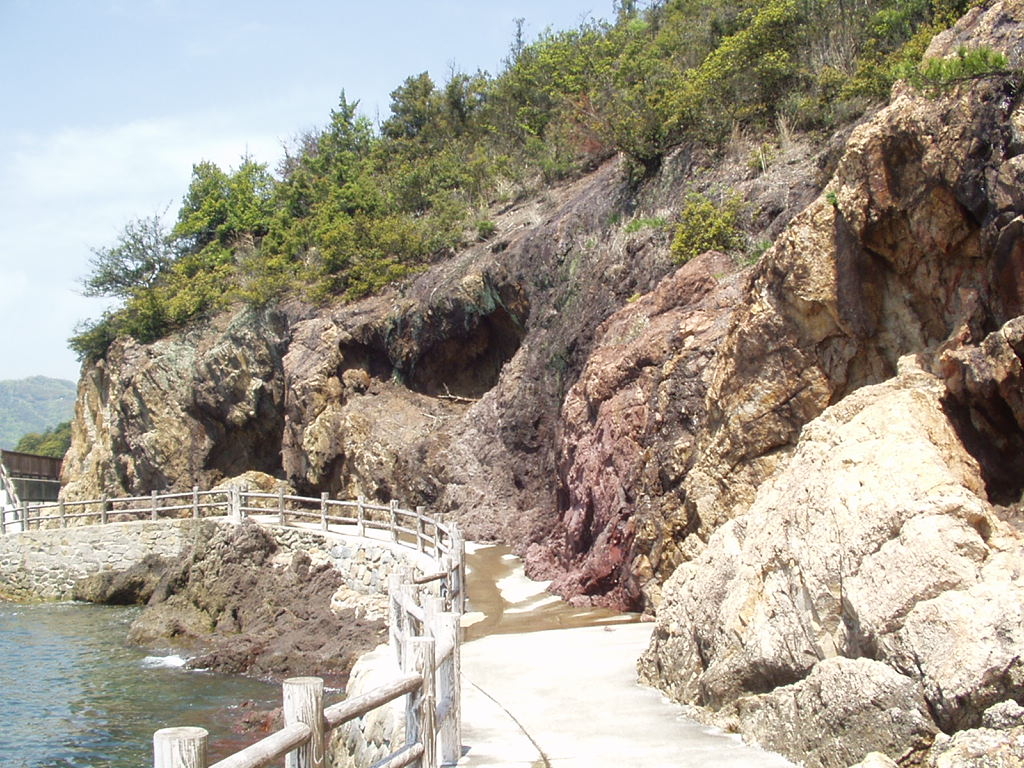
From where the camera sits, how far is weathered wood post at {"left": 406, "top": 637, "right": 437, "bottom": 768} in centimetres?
637

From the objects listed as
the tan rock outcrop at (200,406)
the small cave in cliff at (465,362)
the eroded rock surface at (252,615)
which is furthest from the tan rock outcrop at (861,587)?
the tan rock outcrop at (200,406)

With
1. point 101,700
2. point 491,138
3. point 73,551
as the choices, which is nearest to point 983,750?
point 101,700

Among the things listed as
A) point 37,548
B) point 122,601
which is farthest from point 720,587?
point 37,548

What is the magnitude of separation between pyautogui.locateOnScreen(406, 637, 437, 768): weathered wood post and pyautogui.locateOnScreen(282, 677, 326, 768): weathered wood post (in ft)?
4.86

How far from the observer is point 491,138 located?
1564 inches

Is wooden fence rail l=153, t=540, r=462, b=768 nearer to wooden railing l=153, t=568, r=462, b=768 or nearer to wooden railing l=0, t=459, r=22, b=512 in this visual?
wooden railing l=153, t=568, r=462, b=768

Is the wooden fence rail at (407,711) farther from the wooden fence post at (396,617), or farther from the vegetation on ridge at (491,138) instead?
the vegetation on ridge at (491,138)

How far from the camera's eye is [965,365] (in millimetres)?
7910

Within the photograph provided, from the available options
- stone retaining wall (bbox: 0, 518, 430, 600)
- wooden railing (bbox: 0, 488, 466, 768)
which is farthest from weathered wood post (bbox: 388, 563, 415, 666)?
stone retaining wall (bbox: 0, 518, 430, 600)

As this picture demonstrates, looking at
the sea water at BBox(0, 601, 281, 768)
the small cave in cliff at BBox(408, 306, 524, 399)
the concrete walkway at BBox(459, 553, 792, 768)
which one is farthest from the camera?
the small cave in cliff at BBox(408, 306, 524, 399)

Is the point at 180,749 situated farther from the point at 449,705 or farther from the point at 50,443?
the point at 50,443

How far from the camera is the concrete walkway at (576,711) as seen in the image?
6.87 meters

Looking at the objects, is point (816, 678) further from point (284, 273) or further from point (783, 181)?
point (284, 273)

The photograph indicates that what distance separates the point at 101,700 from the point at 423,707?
429 inches
